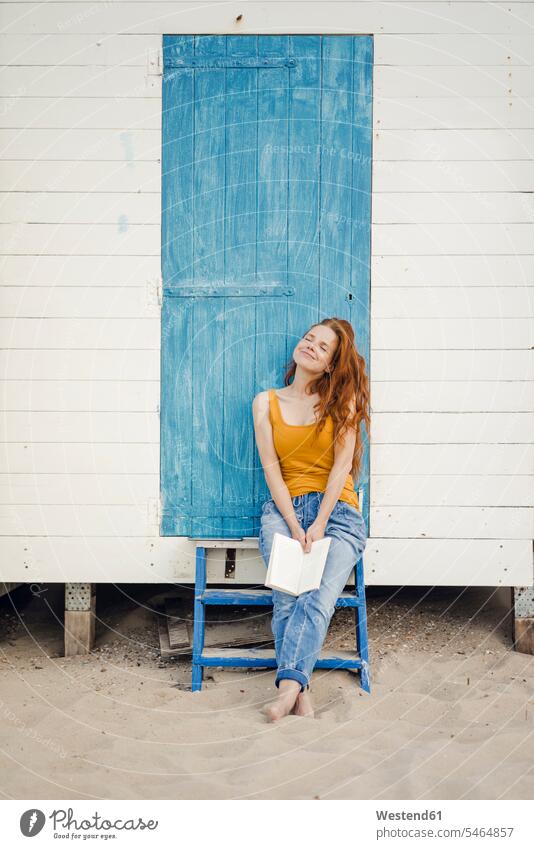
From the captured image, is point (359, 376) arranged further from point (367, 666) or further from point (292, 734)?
point (292, 734)

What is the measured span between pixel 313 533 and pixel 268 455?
44 cm

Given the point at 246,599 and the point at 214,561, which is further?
the point at 214,561

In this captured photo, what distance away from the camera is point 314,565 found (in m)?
3.49

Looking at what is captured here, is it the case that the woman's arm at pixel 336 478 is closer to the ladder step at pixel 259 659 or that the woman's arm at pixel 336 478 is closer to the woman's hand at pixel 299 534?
the woman's hand at pixel 299 534

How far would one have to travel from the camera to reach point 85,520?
4.07 meters

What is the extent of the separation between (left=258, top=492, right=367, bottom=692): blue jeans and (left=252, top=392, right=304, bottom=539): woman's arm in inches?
3.4

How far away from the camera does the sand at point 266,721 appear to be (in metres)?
2.62

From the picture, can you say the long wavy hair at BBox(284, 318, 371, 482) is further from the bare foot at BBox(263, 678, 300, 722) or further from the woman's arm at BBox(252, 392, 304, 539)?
the bare foot at BBox(263, 678, 300, 722)

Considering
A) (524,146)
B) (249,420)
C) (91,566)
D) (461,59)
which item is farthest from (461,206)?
(91,566)

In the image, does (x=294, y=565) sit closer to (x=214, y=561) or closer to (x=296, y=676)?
(x=296, y=676)

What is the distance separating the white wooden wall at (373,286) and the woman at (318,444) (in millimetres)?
288

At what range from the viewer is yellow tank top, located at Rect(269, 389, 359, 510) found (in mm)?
3740

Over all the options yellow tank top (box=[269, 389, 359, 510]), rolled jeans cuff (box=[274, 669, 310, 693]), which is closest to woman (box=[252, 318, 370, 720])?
yellow tank top (box=[269, 389, 359, 510])
